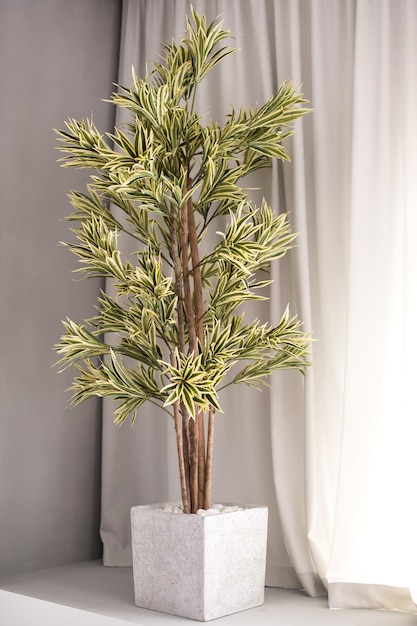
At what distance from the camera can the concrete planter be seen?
7.52ft

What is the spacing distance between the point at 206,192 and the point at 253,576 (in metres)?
1.24

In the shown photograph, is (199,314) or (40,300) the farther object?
(40,300)

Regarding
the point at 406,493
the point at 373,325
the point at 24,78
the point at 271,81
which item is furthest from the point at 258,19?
the point at 406,493

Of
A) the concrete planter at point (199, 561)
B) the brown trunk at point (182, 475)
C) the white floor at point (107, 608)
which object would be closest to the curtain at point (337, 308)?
the white floor at point (107, 608)

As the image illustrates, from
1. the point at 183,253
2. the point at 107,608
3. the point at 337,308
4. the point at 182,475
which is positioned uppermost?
the point at 183,253

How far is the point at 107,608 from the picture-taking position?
7.92 ft

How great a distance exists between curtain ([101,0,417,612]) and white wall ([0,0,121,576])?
0.87ft

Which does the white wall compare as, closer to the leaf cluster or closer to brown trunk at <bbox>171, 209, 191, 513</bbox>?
the leaf cluster

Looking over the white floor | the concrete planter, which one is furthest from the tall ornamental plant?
the white floor

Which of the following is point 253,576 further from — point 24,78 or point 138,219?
point 24,78

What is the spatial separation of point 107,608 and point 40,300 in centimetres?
121

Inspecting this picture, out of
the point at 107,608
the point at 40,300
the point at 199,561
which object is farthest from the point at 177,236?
the point at 107,608

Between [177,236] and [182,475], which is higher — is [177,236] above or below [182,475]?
above

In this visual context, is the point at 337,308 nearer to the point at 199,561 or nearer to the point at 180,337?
the point at 180,337
